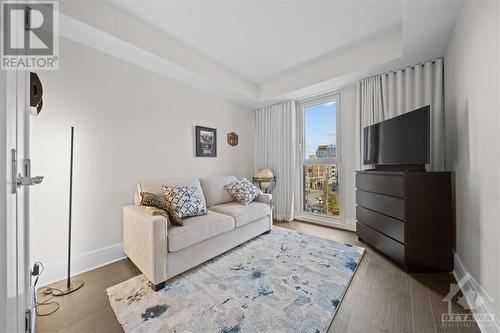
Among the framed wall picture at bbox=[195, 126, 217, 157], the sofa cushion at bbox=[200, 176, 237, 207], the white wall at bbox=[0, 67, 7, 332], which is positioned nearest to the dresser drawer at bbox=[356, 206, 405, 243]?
the sofa cushion at bbox=[200, 176, 237, 207]

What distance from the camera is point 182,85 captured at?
2893 millimetres

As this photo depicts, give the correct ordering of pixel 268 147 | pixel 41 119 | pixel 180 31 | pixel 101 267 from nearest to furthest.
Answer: pixel 41 119 → pixel 101 267 → pixel 180 31 → pixel 268 147

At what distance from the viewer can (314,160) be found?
3.62 m

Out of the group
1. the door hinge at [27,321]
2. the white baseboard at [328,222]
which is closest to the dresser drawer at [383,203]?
the white baseboard at [328,222]

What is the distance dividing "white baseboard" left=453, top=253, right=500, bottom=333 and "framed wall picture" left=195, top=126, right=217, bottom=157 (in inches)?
124

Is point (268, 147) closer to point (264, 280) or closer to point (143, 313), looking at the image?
point (264, 280)

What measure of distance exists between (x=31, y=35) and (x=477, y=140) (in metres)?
3.69

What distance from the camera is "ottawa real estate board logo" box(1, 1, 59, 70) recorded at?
77 cm

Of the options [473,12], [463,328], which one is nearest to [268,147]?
[473,12]

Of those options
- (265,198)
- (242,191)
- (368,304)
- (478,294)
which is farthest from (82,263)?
(478,294)

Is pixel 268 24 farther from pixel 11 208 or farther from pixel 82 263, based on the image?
pixel 82 263

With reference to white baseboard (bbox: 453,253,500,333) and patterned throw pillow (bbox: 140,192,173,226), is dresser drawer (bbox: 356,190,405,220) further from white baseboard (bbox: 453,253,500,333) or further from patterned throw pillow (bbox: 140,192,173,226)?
patterned throw pillow (bbox: 140,192,173,226)

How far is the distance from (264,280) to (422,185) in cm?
173

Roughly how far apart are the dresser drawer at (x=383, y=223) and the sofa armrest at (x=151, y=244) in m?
2.23
